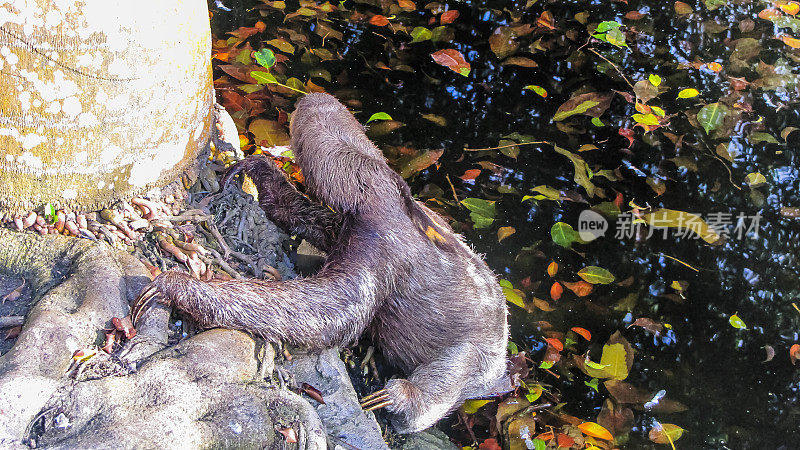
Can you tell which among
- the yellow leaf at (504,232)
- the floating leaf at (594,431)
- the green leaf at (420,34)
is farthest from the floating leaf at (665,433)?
the green leaf at (420,34)

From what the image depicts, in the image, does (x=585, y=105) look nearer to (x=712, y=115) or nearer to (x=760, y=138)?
(x=712, y=115)

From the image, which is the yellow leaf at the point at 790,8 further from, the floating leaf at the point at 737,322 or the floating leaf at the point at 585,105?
the floating leaf at the point at 737,322

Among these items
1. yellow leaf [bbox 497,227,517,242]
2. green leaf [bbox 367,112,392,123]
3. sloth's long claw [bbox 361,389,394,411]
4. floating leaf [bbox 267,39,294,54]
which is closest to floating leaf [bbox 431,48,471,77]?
green leaf [bbox 367,112,392,123]

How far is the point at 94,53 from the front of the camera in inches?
129

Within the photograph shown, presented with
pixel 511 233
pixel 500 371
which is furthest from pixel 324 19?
pixel 500 371

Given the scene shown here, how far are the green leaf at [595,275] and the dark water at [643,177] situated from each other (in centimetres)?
7

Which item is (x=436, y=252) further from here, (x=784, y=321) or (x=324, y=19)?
(x=324, y=19)

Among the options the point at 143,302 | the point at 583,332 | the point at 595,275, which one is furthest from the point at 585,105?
the point at 143,302

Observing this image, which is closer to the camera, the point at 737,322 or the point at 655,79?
the point at 737,322

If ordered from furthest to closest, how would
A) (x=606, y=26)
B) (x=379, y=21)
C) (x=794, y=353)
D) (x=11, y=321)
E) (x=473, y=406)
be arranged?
(x=606, y=26) < (x=379, y=21) < (x=794, y=353) < (x=473, y=406) < (x=11, y=321)

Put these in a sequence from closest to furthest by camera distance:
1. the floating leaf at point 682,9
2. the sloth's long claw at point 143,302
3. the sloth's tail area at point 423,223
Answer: the sloth's long claw at point 143,302
the sloth's tail area at point 423,223
the floating leaf at point 682,9

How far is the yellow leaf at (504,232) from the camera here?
247 inches

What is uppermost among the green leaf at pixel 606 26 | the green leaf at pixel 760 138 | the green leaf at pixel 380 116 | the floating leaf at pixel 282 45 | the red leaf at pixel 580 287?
the green leaf at pixel 606 26

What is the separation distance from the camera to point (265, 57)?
290 inches
